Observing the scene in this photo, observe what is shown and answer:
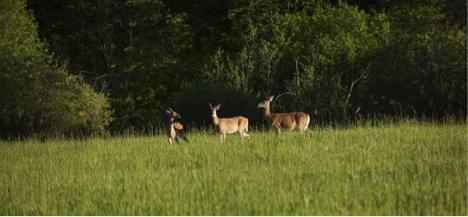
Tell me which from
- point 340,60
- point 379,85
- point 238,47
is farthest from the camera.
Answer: point 238,47

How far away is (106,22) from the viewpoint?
114 ft

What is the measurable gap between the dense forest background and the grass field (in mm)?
7362

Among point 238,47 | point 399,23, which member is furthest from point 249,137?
point 238,47

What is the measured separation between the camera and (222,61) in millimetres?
30922

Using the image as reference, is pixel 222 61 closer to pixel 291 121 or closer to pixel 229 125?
pixel 291 121

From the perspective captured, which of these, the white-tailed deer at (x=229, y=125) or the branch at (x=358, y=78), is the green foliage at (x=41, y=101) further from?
Result: the branch at (x=358, y=78)

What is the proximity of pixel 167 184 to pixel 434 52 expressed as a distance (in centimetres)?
1518

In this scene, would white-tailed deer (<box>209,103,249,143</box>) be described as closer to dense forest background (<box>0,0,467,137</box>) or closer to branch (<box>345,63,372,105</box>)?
dense forest background (<box>0,0,467,137</box>)

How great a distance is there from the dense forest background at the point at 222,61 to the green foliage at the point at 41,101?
0.04 metres

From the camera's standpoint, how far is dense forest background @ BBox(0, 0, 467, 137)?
23766mm

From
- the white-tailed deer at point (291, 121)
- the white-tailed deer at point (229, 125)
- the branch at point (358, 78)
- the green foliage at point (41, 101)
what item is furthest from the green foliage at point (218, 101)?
the white-tailed deer at point (229, 125)

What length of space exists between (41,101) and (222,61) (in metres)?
9.53

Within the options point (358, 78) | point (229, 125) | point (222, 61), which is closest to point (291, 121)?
point (229, 125)

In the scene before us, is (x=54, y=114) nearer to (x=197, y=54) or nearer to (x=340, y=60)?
(x=340, y=60)
